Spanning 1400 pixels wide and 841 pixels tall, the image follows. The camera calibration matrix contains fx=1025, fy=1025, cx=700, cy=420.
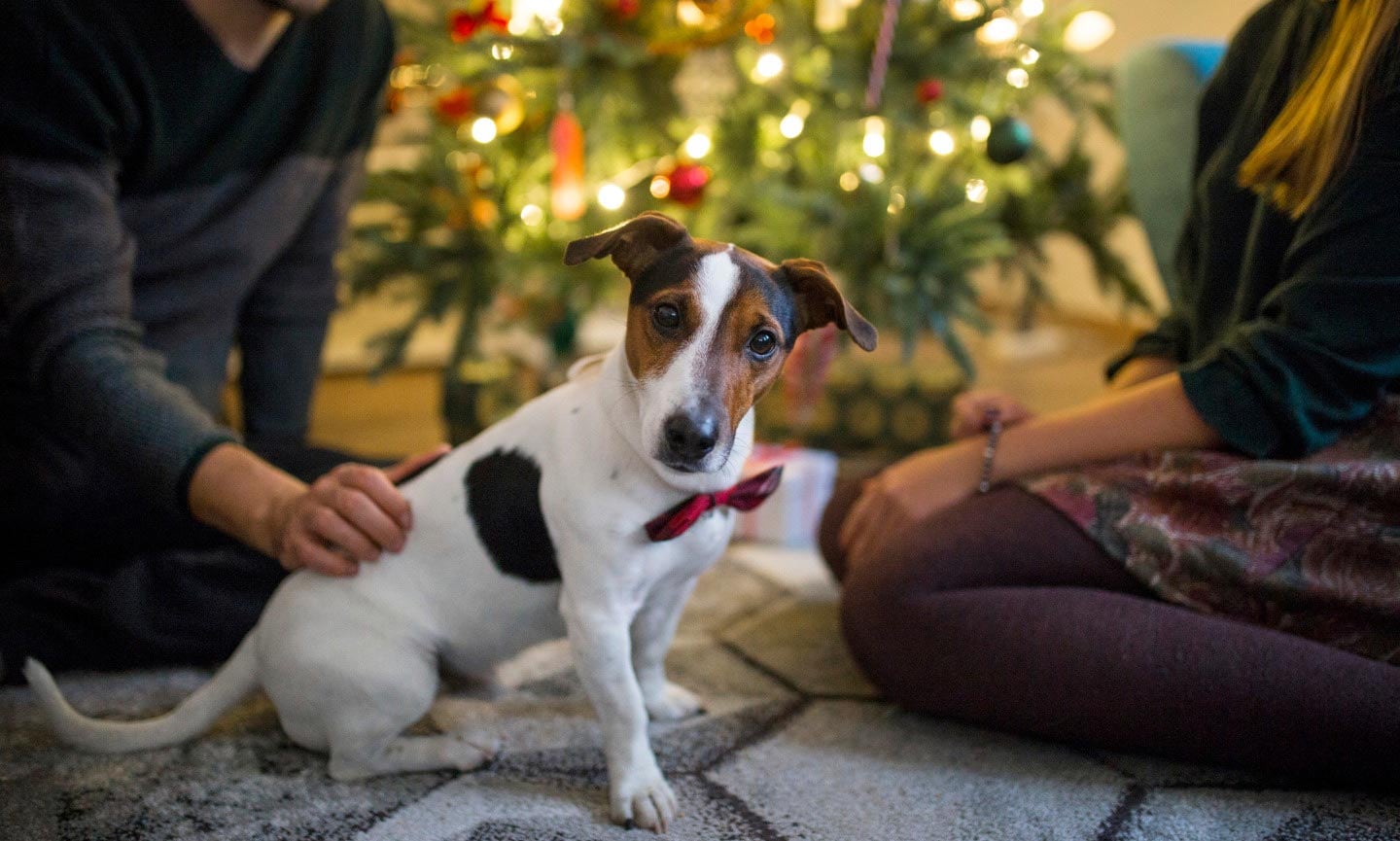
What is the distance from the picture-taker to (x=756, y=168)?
231 cm

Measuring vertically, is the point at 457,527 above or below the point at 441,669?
above

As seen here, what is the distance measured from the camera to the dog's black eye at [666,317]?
0.98 metres

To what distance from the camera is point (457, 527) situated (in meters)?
1.13

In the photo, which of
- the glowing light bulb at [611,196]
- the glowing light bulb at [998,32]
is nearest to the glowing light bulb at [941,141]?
the glowing light bulb at [998,32]

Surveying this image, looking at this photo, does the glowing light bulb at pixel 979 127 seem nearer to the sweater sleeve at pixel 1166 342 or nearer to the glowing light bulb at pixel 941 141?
the glowing light bulb at pixel 941 141

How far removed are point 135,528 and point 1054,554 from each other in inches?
50.6

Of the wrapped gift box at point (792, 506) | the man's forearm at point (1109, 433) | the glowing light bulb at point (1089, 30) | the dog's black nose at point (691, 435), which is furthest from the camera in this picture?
the glowing light bulb at point (1089, 30)

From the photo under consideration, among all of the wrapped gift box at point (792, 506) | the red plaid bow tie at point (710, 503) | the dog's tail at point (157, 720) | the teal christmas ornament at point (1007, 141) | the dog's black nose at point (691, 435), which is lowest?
the wrapped gift box at point (792, 506)

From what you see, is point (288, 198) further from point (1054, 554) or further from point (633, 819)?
point (1054, 554)

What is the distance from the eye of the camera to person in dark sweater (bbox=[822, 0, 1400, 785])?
3.61 feet

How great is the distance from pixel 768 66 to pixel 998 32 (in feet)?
1.72

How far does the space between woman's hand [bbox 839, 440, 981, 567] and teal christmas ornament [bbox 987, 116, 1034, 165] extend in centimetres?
68

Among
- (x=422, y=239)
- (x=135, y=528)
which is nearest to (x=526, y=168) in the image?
(x=422, y=239)

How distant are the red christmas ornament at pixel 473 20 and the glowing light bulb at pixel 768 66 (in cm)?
54
